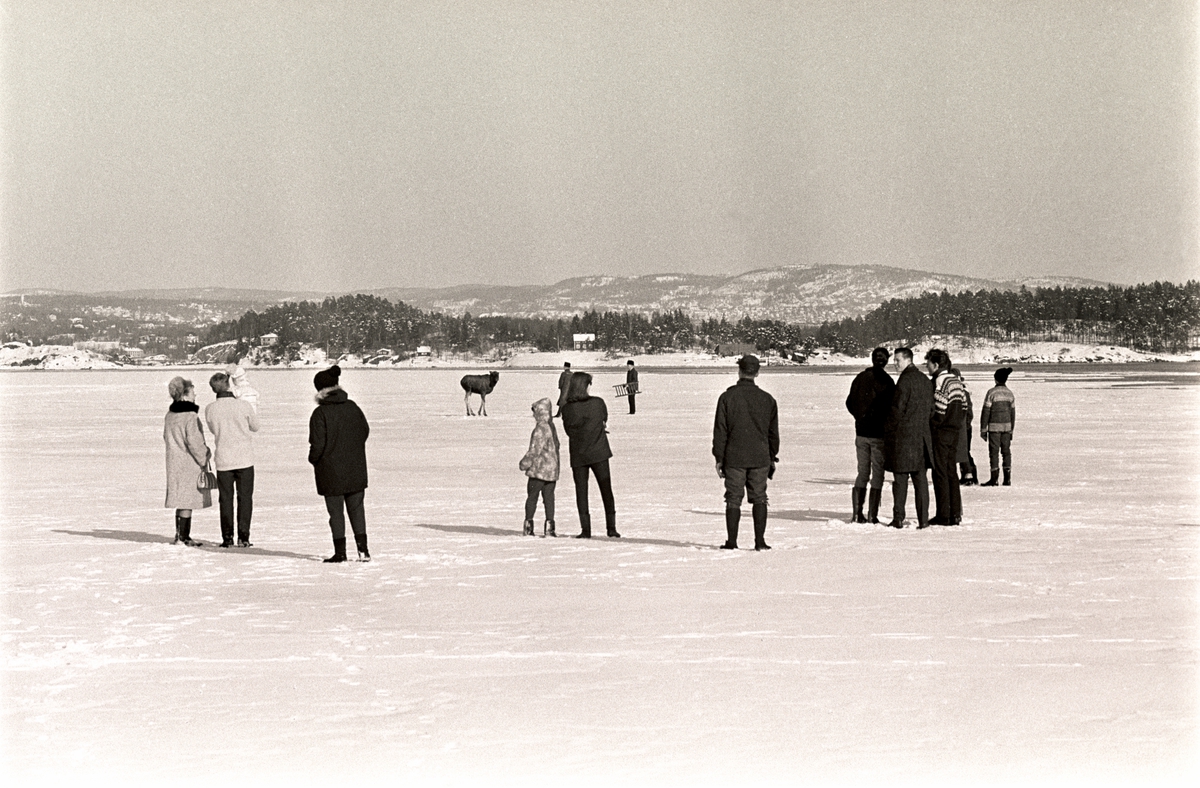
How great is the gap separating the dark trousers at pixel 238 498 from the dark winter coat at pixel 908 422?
580 cm

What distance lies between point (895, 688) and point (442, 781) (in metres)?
2.47

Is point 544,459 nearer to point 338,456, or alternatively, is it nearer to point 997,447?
point 338,456

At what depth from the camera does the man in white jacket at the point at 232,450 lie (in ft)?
39.9

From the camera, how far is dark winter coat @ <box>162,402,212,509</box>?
1205 cm

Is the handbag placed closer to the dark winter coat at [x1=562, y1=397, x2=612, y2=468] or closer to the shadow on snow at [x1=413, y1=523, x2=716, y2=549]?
the shadow on snow at [x1=413, y1=523, x2=716, y2=549]

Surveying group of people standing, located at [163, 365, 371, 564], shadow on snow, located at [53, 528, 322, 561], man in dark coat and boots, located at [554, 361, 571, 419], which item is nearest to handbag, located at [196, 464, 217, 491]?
group of people standing, located at [163, 365, 371, 564]

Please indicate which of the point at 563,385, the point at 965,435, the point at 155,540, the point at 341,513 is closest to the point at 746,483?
the point at 341,513

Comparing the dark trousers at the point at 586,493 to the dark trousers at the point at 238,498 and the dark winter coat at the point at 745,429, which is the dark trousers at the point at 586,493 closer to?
the dark winter coat at the point at 745,429

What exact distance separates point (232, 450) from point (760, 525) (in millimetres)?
4594


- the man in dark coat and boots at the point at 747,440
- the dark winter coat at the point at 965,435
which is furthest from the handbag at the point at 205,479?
the dark winter coat at the point at 965,435

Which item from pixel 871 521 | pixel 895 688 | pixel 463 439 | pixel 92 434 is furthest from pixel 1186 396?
pixel 895 688

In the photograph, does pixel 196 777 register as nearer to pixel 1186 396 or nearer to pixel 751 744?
pixel 751 744

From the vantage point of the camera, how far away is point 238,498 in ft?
40.5

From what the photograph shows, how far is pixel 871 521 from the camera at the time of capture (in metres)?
13.8
